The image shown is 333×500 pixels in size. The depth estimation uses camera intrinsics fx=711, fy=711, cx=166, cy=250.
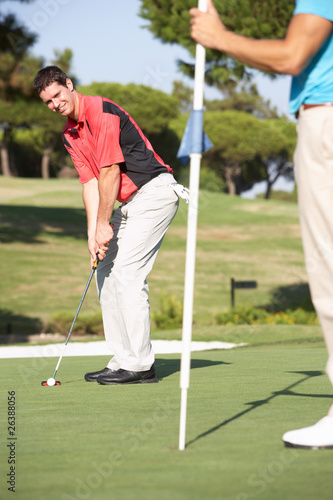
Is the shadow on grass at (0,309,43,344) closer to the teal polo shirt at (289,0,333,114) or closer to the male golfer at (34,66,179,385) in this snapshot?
the male golfer at (34,66,179,385)

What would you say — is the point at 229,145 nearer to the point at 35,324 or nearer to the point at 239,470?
the point at 35,324

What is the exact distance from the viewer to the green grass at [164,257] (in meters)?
22.9

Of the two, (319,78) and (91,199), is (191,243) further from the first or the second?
(91,199)

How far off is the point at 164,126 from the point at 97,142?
51583 mm

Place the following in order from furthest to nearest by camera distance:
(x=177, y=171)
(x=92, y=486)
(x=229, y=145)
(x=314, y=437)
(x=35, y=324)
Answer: (x=229, y=145) < (x=177, y=171) < (x=35, y=324) < (x=314, y=437) < (x=92, y=486)

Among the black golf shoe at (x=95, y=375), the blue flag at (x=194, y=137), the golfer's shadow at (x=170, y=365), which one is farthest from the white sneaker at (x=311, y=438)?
the golfer's shadow at (x=170, y=365)

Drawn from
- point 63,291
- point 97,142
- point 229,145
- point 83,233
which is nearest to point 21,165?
point 229,145

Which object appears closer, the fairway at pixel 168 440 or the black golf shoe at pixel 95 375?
the fairway at pixel 168 440

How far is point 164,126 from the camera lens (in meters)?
55.8

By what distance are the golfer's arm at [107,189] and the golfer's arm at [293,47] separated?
2215 mm

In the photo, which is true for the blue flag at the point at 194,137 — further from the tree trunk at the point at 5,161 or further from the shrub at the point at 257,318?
the tree trunk at the point at 5,161

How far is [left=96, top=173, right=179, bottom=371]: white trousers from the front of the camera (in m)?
4.95

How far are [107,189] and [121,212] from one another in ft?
1.01

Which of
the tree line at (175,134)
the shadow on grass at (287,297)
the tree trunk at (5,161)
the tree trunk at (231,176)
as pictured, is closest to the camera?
the shadow on grass at (287,297)
